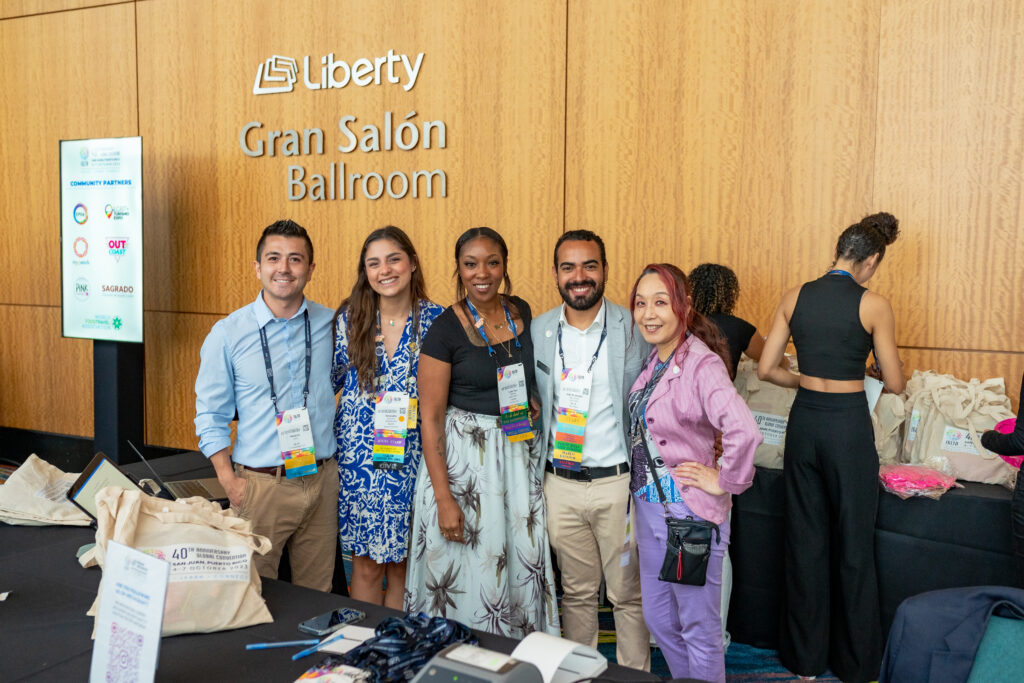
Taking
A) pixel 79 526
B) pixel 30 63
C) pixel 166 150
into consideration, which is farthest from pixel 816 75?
pixel 30 63

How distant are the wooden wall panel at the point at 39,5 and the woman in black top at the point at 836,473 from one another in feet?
18.5

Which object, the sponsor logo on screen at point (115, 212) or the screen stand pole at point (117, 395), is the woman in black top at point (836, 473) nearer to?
the sponsor logo on screen at point (115, 212)

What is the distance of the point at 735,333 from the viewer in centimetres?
358

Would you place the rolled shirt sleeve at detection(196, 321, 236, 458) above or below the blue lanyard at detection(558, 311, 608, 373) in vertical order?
below

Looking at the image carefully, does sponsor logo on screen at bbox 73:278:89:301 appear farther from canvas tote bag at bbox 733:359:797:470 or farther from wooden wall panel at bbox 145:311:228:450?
canvas tote bag at bbox 733:359:797:470

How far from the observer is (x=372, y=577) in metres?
2.84

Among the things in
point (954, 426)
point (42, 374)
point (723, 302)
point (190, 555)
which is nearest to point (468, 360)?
point (190, 555)

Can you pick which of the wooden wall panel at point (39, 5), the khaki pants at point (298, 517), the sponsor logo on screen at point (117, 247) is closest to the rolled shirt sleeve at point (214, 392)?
the khaki pants at point (298, 517)

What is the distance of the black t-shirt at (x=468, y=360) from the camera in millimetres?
2590

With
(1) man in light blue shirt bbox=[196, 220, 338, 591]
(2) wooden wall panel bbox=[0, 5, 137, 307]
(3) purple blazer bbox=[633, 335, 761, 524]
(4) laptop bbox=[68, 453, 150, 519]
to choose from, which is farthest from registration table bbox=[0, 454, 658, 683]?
(2) wooden wall panel bbox=[0, 5, 137, 307]

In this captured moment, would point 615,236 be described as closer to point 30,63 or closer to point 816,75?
point 816,75

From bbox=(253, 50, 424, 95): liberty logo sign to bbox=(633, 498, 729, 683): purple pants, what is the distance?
12.0 ft

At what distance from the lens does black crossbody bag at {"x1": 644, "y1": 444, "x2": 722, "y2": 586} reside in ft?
7.50

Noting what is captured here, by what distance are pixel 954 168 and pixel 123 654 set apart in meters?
4.13
